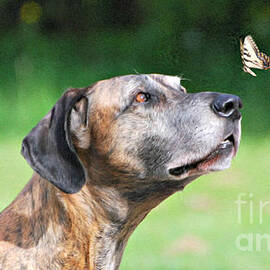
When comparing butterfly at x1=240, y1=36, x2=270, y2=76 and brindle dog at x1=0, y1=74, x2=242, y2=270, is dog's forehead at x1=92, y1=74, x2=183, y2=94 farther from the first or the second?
butterfly at x1=240, y1=36, x2=270, y2=76

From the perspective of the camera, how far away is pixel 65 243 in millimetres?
2896

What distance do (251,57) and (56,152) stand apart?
407 centimetres

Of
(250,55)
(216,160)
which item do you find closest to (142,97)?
A: (216,160)

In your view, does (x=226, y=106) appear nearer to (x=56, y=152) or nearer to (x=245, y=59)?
(x=56, y=152)

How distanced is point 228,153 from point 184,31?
4665 mm

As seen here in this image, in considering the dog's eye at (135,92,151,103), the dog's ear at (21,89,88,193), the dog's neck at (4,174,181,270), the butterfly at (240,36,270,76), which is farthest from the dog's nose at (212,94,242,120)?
the butterfly at (240,36,270,76)

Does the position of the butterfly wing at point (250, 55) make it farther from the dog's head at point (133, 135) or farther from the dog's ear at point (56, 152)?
the dog's ear at point (56, 152)

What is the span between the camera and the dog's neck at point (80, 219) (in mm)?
2889

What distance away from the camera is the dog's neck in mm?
2889

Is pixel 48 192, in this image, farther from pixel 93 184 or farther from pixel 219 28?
pixel 219 28

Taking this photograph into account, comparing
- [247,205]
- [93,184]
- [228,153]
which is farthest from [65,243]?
[247,205]

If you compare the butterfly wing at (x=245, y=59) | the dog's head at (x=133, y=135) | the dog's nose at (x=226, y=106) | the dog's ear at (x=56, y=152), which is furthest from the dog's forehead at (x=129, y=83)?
the butterfly wing at (x=245, y=59)

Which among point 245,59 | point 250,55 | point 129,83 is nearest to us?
point 129,83

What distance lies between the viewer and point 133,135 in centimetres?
300
